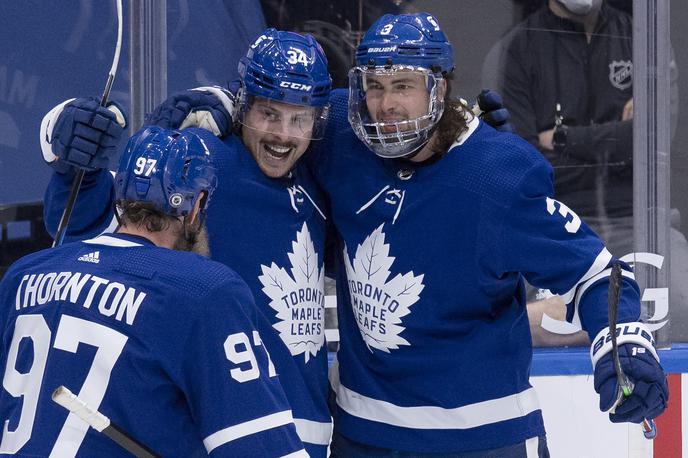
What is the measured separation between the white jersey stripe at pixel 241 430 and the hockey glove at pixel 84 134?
73 centimetres

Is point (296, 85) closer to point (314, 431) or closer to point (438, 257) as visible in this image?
point (438, 257)

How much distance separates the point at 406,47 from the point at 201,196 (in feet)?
2.04

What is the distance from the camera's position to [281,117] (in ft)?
7.39

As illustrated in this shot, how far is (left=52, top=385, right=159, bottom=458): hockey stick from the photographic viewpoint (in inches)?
61.5

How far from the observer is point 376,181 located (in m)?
2.32

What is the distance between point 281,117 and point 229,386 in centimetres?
73

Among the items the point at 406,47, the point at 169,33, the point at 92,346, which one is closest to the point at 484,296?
the point at 406,47

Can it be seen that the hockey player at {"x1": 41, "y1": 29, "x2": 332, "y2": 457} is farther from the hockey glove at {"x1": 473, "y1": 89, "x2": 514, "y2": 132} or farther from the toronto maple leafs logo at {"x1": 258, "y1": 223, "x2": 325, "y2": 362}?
the hockey glove at {"x1": 473, "y1": 89, "x2": 514, "y2": 132}

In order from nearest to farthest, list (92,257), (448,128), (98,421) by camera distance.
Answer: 1. (98,421)
2. (92,257)
3. (448,128)

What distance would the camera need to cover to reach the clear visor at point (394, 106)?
2.25 metres

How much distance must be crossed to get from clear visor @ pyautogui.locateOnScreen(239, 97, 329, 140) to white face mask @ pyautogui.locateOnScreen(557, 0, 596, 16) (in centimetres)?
117

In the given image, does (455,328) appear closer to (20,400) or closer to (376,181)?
(376,181)

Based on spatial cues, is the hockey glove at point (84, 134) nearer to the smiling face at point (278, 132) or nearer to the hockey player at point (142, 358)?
the smiling face at point (278, 132)

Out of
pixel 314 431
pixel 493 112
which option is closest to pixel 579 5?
pixel 493 112
